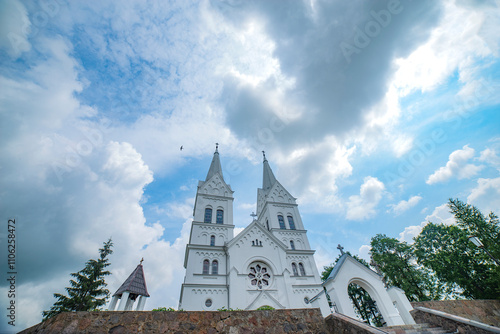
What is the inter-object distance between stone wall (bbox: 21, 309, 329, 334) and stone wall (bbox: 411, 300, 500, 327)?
9453mm

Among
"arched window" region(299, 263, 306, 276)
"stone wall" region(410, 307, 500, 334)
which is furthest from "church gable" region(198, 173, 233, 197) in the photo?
"stone wall" region(410, 307, 500, 334)

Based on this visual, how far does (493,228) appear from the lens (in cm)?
1977

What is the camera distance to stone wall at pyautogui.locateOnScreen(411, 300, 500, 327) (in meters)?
11.1

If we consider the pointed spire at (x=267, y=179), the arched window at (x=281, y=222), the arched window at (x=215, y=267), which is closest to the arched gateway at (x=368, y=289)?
the arched window at (x=215, y=267)

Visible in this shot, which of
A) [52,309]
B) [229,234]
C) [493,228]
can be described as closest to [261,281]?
[229,234]

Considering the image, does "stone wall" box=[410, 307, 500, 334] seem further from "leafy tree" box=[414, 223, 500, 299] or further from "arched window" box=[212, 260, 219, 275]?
"arched window" box=[212, 260, 219, 275]

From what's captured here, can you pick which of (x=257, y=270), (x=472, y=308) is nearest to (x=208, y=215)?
(x=257, y=270)

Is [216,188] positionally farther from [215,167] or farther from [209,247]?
[209,247]

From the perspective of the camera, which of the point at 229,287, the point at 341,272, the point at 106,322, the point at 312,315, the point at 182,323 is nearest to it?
the point at 106,322

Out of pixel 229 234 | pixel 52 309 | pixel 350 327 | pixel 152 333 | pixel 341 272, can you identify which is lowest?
pixel 350 327

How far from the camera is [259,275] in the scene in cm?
1998

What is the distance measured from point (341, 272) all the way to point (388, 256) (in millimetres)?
19590

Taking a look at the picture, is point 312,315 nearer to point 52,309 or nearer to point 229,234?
point 229,234

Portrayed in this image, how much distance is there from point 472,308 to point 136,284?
788 inches
